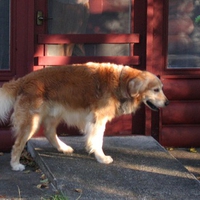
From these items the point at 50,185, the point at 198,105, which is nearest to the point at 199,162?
the point at 198,105

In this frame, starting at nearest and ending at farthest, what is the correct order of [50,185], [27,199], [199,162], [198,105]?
[27,199], [50,185], [199,162], [198,105]

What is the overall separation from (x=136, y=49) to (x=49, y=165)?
2270mm

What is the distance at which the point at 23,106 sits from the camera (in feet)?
23.4

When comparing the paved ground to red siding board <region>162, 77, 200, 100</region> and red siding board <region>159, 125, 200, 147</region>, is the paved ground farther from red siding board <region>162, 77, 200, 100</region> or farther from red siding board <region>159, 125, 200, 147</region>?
red siding board <region>162, 77, 200, 100</region>

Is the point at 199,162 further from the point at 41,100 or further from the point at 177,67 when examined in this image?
the point at 41,100

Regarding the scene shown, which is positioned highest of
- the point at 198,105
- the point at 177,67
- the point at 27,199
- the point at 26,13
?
the point at 26,13

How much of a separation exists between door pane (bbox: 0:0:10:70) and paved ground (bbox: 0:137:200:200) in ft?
4.03

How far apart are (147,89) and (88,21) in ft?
5.07

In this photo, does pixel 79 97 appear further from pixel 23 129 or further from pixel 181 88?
pixel 181 88

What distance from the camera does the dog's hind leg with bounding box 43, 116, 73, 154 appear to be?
7664mm

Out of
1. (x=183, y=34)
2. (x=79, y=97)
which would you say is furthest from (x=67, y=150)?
(x=183, y=34)

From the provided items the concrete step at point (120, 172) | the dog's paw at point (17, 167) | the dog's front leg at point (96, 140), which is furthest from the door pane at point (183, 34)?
the dog's paw at point (17, 167)

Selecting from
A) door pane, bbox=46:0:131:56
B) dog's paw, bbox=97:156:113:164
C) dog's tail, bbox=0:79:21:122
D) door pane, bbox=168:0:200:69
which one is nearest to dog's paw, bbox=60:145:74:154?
dog's paw, bbox=97:156:113:164

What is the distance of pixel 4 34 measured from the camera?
8.23 meters
